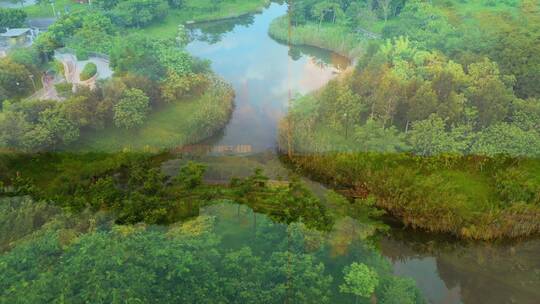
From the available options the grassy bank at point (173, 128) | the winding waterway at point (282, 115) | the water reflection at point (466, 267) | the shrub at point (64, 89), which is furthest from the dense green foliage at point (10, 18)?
the water reflection at point (466, 267)

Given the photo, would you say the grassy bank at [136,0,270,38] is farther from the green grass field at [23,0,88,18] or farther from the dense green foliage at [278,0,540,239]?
the dense green foliage at [278,0,540,239]

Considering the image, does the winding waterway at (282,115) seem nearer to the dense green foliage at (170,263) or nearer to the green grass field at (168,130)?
the green grass field at (168,130)

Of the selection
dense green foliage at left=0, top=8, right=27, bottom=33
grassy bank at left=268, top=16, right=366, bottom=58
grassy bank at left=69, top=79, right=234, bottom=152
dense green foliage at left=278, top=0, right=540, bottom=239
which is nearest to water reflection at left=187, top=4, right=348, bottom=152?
grassy bank at left=268, top=16, right=366, bottom=58

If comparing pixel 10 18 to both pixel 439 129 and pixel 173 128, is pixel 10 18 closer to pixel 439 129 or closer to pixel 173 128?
pixel 173 128

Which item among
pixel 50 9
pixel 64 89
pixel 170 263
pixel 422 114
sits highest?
pixel 50 9

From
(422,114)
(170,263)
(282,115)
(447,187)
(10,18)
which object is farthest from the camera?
(10,18)

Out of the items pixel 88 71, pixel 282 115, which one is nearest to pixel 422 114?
pixel 282 115
